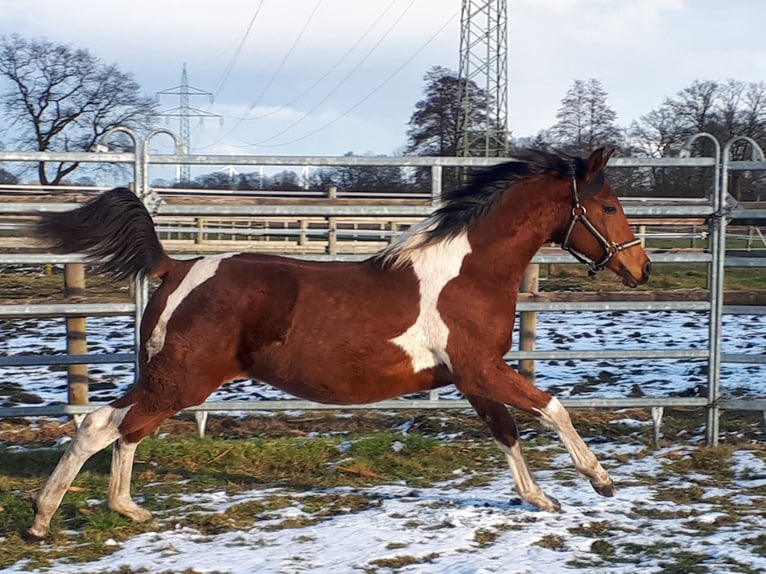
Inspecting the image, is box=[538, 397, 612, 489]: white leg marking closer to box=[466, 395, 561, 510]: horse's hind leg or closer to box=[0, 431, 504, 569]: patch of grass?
box=[466, 395, 561, 510]: horse's hind leg

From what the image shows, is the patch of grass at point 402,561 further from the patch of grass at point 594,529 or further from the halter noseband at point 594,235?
the halter noseband at point 594,235

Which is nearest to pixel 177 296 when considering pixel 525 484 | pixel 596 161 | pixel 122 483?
pixel 122 483

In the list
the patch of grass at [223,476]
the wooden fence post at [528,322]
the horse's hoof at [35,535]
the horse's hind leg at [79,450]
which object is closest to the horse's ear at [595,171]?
the patch of grass at [223,476]

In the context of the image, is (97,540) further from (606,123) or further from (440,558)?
(606,123)

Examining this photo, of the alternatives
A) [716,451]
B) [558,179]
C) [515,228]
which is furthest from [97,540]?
[716,451]

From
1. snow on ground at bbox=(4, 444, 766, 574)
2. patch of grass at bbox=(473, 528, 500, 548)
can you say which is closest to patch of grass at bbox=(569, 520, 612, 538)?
snow on ground at bbox=(4, 444, 766, 574)

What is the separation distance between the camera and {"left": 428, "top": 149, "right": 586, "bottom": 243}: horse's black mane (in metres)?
4.54

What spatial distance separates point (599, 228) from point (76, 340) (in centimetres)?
402

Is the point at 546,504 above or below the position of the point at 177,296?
below

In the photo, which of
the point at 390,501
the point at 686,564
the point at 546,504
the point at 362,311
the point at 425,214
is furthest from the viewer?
the point at 425,214

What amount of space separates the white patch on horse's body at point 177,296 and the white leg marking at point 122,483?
19.5 inches

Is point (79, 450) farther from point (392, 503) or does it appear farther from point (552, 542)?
point (552, 542)

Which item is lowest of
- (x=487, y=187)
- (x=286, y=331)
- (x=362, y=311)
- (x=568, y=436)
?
(x=568, y=436)

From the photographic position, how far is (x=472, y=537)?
4.05 m
